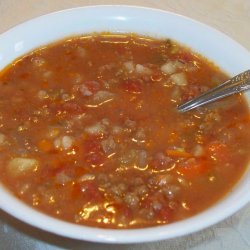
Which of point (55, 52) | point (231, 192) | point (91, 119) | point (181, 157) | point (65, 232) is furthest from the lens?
point (55, 52)

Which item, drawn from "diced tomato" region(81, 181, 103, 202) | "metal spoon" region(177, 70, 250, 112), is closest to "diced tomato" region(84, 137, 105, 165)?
"diced tomato" region(81, 181, 103, 202)

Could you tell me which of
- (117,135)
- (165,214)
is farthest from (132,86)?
(165,214)

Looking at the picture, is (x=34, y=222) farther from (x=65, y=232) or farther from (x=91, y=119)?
(x=91, y=119)

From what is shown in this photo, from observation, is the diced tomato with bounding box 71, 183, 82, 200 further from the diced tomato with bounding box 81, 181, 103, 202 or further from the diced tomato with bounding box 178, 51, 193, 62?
the diced tomato with bounding box 178, 51, 193, 62

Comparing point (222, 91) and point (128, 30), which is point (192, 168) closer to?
point (222, 91)

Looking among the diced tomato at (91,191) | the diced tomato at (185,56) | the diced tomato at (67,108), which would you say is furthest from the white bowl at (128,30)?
the diced tomato at (91,191)

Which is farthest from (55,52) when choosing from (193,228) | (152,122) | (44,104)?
(193,228)
